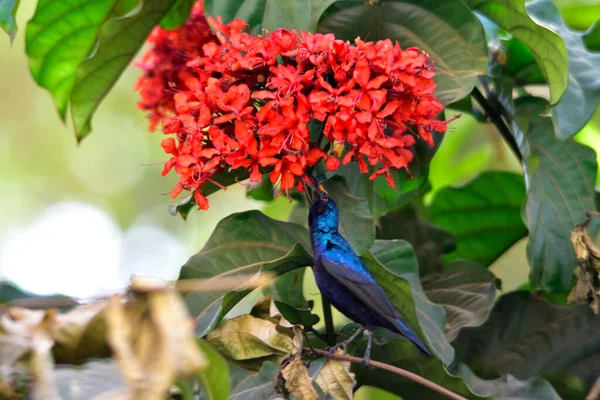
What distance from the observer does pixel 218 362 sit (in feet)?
3.57

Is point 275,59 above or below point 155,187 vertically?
above

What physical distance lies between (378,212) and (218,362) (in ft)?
3.21

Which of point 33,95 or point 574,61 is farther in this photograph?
point 33,95

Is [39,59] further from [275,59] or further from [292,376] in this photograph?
[292,376]

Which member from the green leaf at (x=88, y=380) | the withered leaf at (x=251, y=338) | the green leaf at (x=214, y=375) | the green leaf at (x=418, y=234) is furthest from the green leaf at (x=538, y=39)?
the green leaf at (x=88, y=380)

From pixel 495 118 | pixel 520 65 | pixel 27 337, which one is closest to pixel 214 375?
pixel 27 337

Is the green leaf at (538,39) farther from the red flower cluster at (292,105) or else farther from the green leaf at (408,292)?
the green leaf at (408,292)

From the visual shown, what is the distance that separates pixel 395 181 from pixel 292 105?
0.52 m

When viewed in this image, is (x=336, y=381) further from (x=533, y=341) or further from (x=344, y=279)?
(x=533, y=341)

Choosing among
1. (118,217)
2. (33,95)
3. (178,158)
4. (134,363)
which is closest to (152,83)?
(178,158)

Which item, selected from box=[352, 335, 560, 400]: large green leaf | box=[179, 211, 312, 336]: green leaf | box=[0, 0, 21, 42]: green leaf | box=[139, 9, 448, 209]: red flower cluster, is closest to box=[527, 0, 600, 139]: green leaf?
box=[139, 9, 448, 209]: red flower cluster

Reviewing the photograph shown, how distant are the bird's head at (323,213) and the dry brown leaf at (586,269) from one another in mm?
587

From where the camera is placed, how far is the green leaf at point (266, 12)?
1.67 metres

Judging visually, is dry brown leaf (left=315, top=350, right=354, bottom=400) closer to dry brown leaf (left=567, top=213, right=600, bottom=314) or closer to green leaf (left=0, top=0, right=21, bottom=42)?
dry brown leaf (left=567, top=213, right=600, bottom=314)
